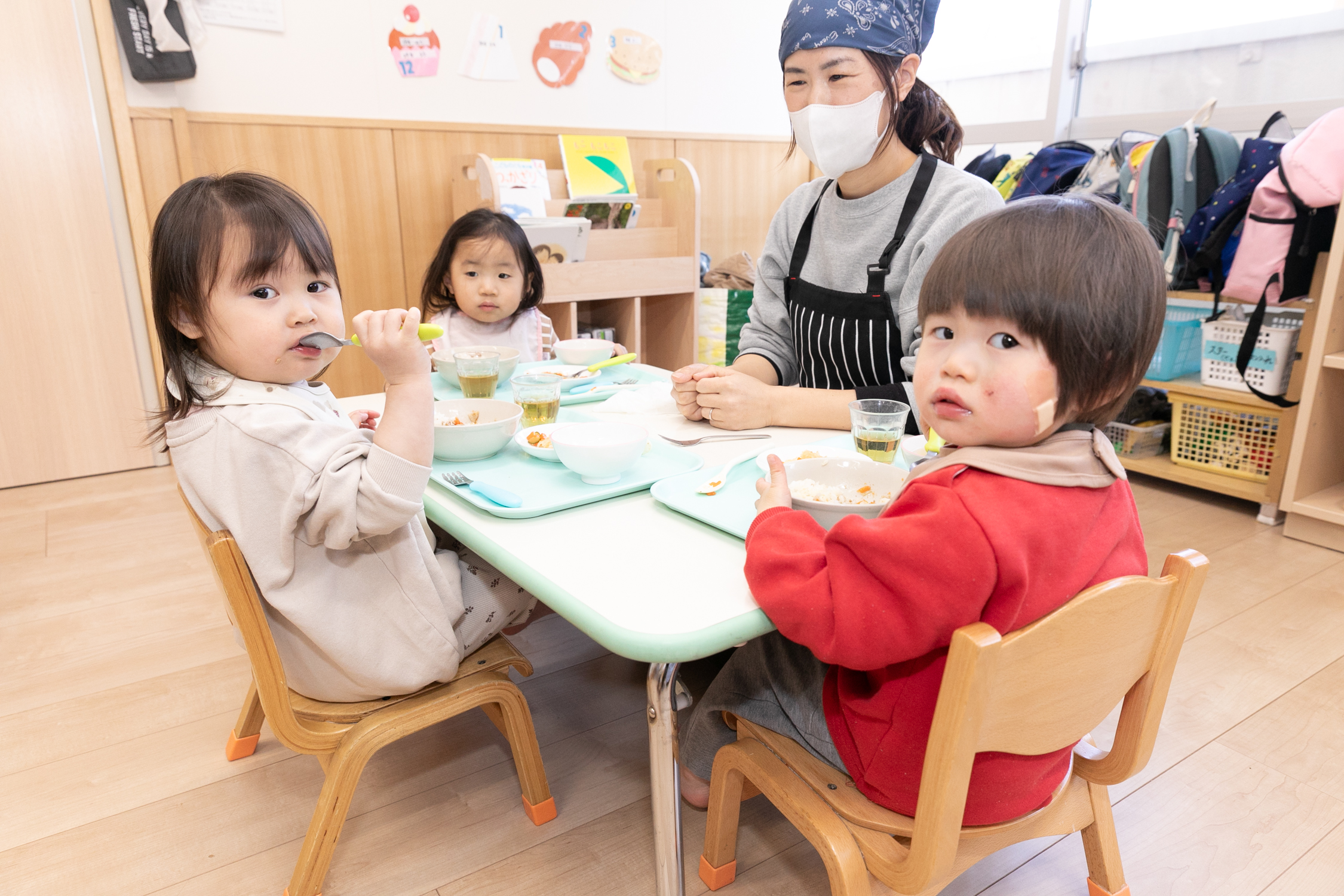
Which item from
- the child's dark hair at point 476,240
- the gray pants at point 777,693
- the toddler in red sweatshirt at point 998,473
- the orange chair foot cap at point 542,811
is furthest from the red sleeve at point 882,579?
the child's dark hair at point 476,240

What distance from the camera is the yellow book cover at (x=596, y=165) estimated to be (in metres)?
3.00

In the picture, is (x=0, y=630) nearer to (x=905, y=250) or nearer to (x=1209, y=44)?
(x=905, y=250)

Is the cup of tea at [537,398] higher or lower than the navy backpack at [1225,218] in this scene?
lower

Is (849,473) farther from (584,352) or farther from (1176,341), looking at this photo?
(1176,341)

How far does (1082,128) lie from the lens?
3.30 metres

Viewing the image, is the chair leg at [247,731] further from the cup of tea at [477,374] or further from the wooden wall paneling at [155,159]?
the wooden wall paneling at [155,159]

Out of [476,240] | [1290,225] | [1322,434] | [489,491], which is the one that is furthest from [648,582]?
[1322,434]

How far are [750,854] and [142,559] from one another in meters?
1.73

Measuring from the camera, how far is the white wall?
2.52 metres

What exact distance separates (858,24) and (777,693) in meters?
1.02

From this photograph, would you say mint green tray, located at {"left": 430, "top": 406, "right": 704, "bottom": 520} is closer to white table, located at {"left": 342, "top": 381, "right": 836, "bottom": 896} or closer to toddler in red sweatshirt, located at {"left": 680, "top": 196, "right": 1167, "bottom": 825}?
white table, located at {"left": 342, "top": 381, "right": 836, "bottom": 896}

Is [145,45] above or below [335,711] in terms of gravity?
above

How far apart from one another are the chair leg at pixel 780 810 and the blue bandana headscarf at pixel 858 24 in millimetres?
1062

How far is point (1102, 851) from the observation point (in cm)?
101
